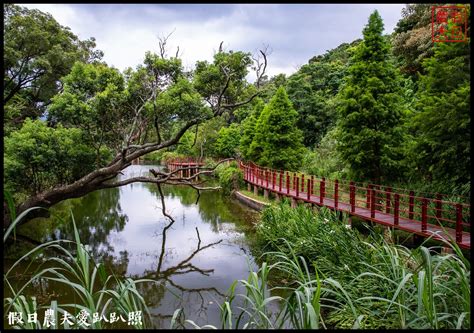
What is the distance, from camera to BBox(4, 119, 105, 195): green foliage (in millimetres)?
7699

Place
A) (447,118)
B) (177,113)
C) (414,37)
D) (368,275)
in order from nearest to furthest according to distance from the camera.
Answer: (368,275), (447,118), (177,113), (414,37)

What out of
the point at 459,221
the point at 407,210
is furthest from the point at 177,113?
the point at 459,221

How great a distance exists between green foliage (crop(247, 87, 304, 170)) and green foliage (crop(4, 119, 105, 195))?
7.86 m

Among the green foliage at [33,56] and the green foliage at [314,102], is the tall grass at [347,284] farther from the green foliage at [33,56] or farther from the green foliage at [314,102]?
the green foliage at [314,102]

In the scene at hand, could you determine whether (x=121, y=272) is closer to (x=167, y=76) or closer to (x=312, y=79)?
(x=167, y=76)

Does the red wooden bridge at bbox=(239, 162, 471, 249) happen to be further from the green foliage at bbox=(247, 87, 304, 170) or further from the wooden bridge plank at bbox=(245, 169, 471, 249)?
the green foliage at bbox=(247, 87, 304, 170)

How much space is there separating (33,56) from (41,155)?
6292 millimetres

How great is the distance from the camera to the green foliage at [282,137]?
15039mm


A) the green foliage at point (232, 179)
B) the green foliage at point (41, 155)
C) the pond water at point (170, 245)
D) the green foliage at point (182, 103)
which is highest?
the green foliage at point (182, 103)

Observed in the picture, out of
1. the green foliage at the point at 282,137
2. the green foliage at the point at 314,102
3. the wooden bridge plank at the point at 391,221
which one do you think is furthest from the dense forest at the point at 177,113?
the green foliage at the point at 314,102

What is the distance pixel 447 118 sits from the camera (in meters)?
5.09

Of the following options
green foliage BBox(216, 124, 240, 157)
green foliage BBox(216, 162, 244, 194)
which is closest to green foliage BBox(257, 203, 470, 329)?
green foliage BBox(216, 162, 244, 194)

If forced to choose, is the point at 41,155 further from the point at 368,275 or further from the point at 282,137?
the point at 282,137

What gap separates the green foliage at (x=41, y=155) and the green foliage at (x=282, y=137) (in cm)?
786
